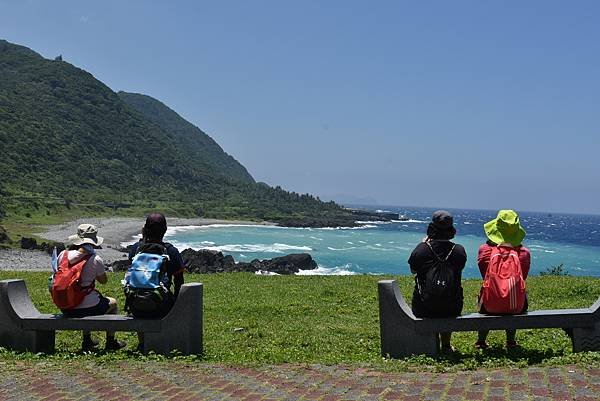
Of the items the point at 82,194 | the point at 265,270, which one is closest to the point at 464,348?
the point at 265,270

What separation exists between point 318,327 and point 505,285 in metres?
4.95

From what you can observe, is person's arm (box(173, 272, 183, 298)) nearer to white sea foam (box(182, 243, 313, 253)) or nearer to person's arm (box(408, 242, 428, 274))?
person's arm (box(408, 242, 428, 274))

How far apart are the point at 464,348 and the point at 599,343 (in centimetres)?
168

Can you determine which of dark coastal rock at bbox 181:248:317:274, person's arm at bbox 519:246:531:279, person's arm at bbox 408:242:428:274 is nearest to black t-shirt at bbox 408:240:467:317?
person's arm at bbox 408:242:428:274

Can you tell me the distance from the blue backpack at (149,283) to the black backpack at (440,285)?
3256mm

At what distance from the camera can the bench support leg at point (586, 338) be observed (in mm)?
7078

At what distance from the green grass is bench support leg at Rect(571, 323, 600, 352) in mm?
175

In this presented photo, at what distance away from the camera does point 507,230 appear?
7.45 m

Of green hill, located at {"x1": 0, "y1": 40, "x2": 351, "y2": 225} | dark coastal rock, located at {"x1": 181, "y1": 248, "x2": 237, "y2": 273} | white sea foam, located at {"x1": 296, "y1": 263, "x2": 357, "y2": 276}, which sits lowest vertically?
white sea foam, located at {"x1": 296, "y1": 263, "x2": 357, "y2": 276}

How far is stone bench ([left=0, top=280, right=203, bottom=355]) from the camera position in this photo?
291 inches

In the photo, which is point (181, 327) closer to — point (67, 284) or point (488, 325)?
point (67, 284)

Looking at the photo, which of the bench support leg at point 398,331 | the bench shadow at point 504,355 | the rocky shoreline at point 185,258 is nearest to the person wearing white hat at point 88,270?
the bench support leg at point 398,331

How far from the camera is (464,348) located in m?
7.99

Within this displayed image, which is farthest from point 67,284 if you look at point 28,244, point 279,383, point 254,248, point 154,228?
point 254,248
